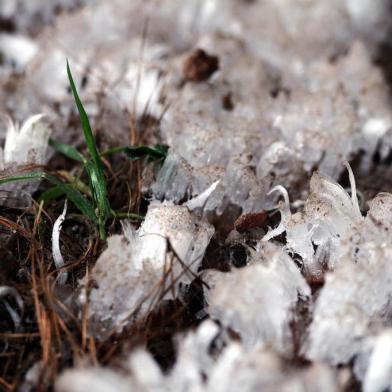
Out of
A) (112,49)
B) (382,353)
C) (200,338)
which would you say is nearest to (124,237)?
(200,338)

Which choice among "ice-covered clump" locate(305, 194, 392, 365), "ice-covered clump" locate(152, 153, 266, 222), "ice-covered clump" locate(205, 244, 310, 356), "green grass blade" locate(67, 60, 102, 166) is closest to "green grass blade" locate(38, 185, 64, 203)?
"green grass blade" locate(67, 60, 102, 166)

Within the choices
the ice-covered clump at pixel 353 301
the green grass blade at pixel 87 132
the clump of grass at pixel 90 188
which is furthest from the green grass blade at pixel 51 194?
the ice-covered clump at pixel 353 301

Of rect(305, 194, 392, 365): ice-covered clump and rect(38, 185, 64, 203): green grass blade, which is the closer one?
rect(305, 194, 392, 365): ice-covered clump

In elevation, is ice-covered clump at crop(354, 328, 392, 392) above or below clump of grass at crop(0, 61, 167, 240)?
below

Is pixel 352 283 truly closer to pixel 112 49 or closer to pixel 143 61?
pixel 143 61

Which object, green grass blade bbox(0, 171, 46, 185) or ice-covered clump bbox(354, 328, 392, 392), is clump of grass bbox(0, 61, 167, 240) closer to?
green grass blade bbox(0, 171, 46, 185)

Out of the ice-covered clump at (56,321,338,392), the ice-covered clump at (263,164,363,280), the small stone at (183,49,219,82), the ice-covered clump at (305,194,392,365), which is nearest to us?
the ice-covered clump at (56,321,338,392)

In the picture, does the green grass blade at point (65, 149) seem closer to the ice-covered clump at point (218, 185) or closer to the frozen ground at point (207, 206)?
the frozen ground at point (207, 206)
